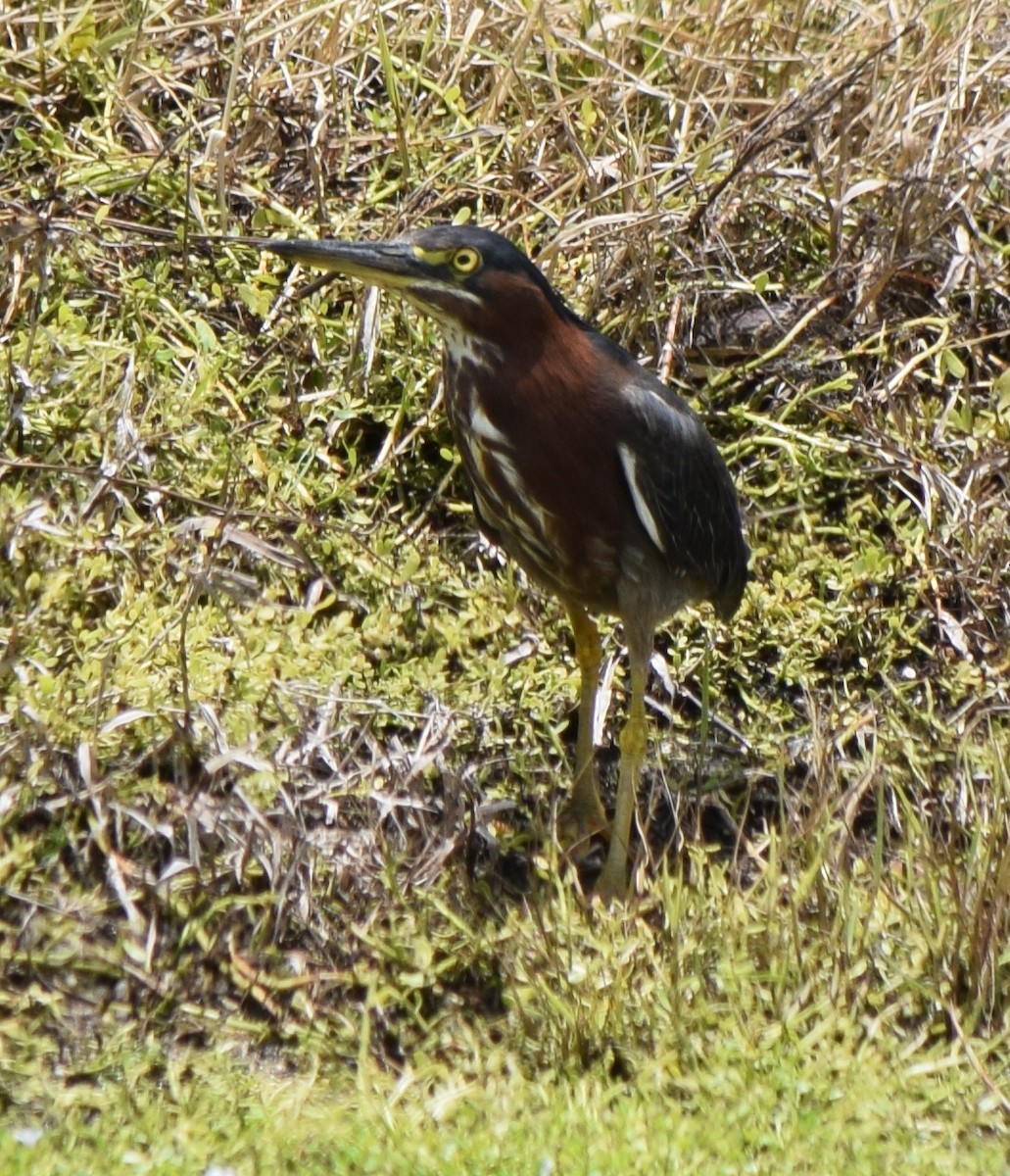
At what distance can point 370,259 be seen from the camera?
4.47m

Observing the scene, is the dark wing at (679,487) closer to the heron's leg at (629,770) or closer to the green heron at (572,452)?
the green heron at (572,452)

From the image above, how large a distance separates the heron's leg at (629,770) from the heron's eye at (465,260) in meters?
1.08

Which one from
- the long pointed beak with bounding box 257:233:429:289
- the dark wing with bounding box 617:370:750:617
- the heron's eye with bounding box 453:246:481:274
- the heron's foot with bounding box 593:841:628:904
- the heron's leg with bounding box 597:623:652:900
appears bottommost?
the heron's foot with bounding box 593:841:628:904

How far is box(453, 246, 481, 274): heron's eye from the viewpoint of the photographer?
14.6 feet

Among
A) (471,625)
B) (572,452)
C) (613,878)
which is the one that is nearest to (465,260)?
(572,452)

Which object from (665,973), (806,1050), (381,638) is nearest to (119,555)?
(381,638)

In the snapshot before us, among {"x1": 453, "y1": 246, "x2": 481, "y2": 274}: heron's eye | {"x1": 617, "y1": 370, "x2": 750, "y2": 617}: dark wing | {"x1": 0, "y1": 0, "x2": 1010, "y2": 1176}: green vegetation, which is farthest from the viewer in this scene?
{"x1": 617, "y1": 370, "x2": 750, "y2": 617}: dark wing

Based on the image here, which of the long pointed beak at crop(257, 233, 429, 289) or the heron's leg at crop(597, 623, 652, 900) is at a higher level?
the long pointed beak at crop(257, 233, 429, 289)

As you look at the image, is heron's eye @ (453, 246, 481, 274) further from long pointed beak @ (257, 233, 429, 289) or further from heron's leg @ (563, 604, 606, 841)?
heron's leg @ (563, 604, 606, 841)

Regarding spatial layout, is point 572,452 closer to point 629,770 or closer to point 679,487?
point 679,487

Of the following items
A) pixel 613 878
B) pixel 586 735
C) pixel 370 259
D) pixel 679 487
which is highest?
pixel 370 259

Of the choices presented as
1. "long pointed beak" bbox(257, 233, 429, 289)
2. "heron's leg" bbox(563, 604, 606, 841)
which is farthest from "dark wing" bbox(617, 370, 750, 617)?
"long pointed beak" bbox(257, 233, 429, 289)

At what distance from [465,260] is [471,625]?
130cm

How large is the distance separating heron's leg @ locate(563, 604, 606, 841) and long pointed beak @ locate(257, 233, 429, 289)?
1124 mm
